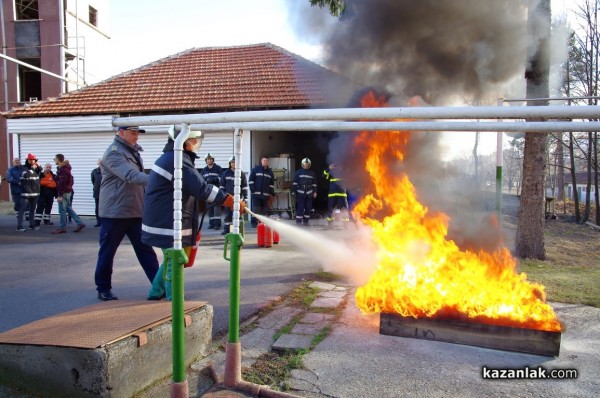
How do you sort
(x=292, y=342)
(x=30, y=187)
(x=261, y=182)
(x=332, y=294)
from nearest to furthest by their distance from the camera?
(x=292, y=342), (x=332, y=294), (x=30, y=187), (x=261, y=182)

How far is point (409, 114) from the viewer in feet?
7.91

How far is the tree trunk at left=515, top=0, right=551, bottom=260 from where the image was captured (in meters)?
7.32

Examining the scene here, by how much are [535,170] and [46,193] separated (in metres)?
11.7

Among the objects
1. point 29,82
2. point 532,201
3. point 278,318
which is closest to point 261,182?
point 532,201

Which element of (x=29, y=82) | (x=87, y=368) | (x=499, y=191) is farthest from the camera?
(x=29, y=82)

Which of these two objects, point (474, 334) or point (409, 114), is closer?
point (409, 114)

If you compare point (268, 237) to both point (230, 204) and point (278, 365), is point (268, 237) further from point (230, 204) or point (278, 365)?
point (278, 365)

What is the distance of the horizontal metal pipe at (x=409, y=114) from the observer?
2217mm

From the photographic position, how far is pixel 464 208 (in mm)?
8367

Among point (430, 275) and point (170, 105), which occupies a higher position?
point (170, 105)

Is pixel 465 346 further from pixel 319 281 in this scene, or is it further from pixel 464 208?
pixel 464 208

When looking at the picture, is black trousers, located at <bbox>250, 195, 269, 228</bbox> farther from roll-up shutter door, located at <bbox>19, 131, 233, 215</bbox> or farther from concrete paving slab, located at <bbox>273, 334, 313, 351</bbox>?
concrete paving slab, located at <bbox>273, 334, 313, 351</bbox>

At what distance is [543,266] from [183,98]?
11658mm

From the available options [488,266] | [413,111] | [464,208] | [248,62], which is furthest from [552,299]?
[248,62]
